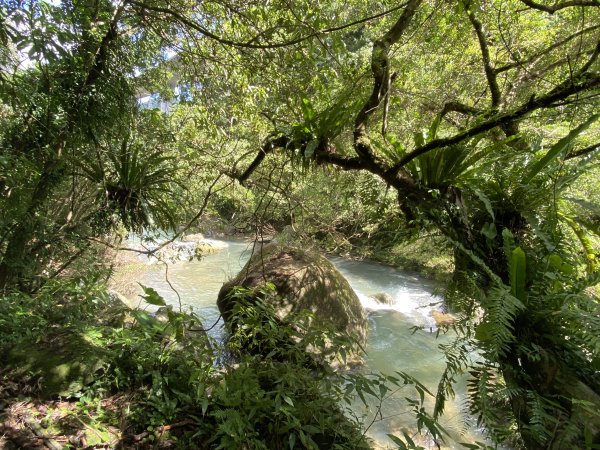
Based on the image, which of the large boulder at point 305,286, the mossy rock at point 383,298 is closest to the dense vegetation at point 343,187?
the large boulder at point 305,286

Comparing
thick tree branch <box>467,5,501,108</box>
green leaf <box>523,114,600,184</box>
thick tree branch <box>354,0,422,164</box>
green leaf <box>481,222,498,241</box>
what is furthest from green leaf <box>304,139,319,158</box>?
thick tree branch <box>467,5,501,108</box>

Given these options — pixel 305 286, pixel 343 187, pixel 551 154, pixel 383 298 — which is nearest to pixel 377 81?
pixel 551 154

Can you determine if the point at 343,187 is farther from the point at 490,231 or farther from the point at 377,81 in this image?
the point at 490,231

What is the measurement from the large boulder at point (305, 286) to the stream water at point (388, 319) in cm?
54

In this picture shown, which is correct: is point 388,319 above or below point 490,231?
below

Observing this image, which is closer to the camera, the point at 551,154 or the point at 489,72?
the point at 551,154

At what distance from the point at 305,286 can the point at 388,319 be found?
3.30 meters

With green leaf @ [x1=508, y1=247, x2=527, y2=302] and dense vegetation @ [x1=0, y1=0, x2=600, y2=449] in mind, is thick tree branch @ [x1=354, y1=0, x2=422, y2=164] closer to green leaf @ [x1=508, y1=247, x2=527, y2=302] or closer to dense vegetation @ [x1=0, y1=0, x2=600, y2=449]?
dense vegetation @ [x1=0, y1=0, x2=600, y2=449]

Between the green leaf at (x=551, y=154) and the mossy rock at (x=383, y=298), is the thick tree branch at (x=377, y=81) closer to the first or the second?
the green leaf at (x=551, y=154)

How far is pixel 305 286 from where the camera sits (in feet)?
15.7

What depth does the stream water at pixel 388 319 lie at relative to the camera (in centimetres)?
416

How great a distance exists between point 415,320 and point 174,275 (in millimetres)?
6027

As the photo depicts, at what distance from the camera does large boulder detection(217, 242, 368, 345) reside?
15.1 feet

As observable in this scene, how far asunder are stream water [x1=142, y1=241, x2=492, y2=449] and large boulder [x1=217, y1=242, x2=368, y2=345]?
54 cm
